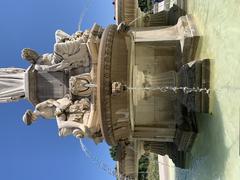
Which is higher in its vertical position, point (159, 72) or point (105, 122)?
point (159, 72)

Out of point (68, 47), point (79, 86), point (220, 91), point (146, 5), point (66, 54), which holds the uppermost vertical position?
point (146, 5)

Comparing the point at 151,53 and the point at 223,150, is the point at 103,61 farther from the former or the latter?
the point at 223,150

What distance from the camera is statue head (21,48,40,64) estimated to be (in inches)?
469

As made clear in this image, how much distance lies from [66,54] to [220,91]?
13.2 ft

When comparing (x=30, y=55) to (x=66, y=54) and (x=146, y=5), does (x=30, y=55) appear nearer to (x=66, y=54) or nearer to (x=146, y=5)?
(x=66, y=54)

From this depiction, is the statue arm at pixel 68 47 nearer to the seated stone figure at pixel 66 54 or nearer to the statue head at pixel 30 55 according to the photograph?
the seated stone figure at pixel 66 54

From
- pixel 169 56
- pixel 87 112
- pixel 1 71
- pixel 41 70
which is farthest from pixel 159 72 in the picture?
pixel 1 71

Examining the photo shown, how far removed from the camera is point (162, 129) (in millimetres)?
11820

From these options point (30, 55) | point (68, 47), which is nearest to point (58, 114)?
point (68, 47)

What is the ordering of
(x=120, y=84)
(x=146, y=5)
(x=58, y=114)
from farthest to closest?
(x=146, y=5), (x=58, y=114), (x=120, y=84)

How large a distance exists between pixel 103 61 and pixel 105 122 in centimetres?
140

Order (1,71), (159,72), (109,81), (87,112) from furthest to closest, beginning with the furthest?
1. (1,71)
2. (159,72)
3. (87,112)
4. (109,81)

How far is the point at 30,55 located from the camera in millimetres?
11938

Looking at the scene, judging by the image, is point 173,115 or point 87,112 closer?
point 87,112
